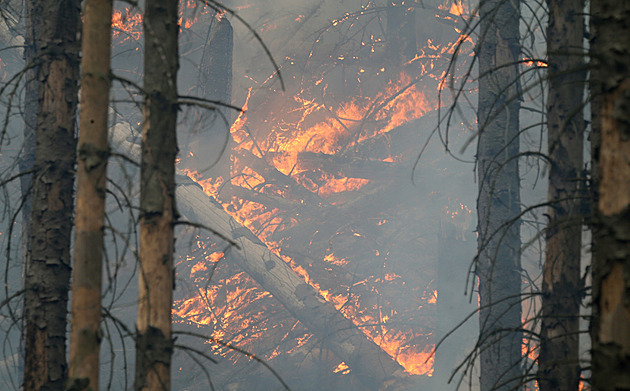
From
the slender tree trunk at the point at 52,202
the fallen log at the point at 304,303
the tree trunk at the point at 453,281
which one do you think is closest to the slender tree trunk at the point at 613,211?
the slender tree trunk at the point at 52,202

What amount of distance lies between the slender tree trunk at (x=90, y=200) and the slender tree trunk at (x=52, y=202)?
3.07 ft

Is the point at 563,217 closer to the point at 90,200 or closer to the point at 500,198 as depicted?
the point at 500,198

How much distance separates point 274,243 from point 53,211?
10354 mm

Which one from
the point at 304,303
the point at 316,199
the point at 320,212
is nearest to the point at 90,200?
the point at 304,303

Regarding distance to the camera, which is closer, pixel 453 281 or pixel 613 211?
pixel 613 211

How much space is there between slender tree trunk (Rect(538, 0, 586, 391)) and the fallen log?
598cm

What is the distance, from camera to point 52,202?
3711 millimetres

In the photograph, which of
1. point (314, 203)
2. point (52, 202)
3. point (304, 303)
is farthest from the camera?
point (314, 203)

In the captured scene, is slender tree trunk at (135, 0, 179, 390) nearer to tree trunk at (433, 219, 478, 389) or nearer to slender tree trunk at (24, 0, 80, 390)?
slender tree trunk at (24, 0, 80, 390)

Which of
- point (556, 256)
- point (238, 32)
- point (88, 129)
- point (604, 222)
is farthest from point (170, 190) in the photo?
point (238, 32)

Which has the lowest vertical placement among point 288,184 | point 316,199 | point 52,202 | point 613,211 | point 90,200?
point 613,211

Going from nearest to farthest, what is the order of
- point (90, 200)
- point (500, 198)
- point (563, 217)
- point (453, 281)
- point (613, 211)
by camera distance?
point (613, 211), point (90, 200), point (563, 217), point (500, 198), point (453, 281)

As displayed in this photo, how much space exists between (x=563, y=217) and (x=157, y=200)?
2.58 metres

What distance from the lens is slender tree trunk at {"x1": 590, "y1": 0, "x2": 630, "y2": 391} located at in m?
2.15
